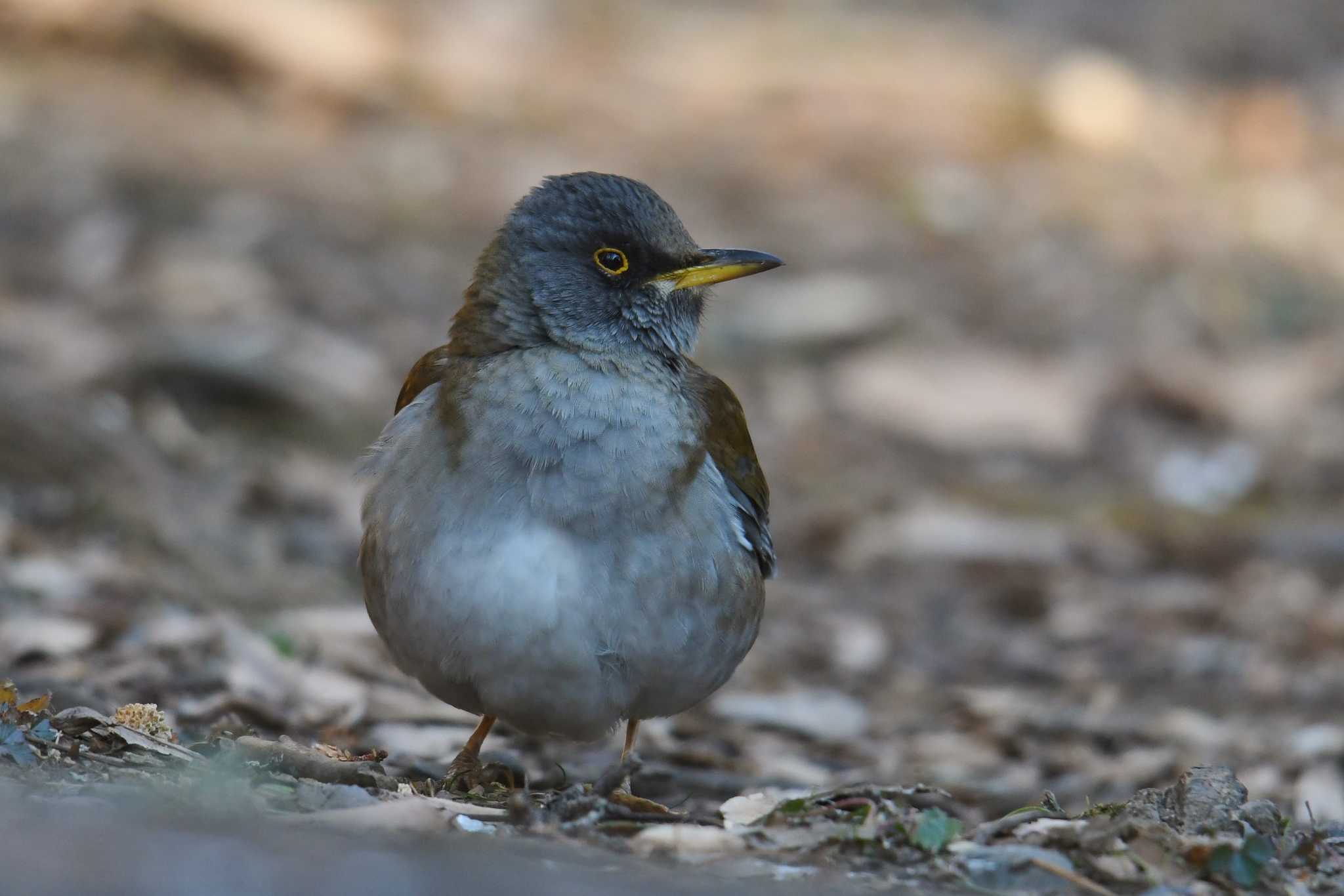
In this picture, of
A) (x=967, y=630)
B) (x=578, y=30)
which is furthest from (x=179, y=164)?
(x=967, y=630)

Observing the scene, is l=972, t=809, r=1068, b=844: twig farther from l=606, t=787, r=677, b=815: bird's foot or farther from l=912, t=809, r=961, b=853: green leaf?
l=606, t=787, r=677, b=815: bird's foot

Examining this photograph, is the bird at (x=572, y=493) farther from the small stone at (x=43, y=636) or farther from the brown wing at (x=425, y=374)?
the small stone at (x=43, y=636)

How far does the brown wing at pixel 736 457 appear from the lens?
17.1 ft

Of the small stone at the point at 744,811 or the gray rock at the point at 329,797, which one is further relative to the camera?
the small stone at the point at 744,811

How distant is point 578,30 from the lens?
14516 millimetres

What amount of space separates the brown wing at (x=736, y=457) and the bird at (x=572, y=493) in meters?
0.01

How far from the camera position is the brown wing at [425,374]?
17.2 ft

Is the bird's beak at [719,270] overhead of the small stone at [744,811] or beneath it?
overhead

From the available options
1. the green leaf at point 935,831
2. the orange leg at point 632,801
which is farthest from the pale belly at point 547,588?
the green leaf at point 935,831

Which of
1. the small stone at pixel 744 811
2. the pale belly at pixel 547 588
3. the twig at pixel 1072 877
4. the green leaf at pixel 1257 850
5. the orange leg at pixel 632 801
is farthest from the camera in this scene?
the pale belly at pixel 547 588

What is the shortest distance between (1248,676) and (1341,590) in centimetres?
115

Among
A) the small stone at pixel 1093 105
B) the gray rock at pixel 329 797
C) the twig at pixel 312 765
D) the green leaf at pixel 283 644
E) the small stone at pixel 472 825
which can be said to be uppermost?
the small stone at pixel 1093 105

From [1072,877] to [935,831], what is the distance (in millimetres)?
326

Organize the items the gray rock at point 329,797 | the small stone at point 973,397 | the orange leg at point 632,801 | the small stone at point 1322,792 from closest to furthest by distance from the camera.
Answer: the gray rock at point 329,797 → the orange leg at point 632,801 → the small stone at point 1322,792 → the small stone at point 973,397
